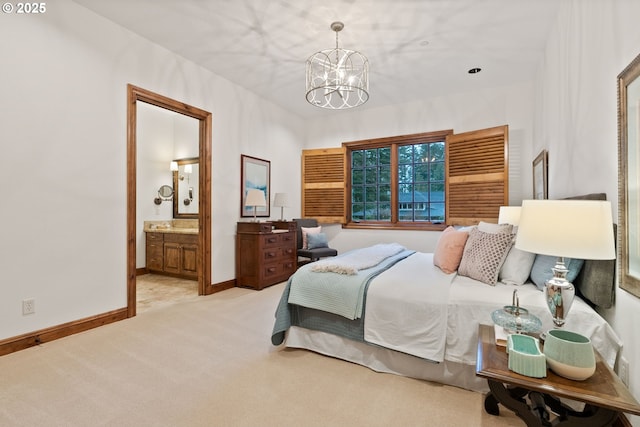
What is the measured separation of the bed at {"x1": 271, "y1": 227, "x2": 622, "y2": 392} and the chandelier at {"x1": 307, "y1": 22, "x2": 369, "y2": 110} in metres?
1.63

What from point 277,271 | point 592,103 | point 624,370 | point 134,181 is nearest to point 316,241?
point 277,271

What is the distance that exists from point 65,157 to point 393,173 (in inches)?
172

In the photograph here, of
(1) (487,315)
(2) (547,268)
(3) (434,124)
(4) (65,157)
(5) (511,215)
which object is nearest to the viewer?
(1) (487,315)

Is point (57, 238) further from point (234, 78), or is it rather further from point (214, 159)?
point (234, 78)

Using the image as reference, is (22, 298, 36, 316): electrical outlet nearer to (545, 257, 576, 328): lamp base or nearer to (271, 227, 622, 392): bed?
(271, 227, 622, 392): bed

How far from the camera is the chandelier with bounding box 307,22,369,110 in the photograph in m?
2.75

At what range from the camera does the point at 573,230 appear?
3.96 feet

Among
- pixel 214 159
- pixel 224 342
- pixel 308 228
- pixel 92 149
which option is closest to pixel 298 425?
pixel 224 342

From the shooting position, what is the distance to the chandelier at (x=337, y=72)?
2.75m

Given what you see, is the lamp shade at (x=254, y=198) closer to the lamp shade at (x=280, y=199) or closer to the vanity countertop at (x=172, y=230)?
the lamp shade at (x=280, y=199)

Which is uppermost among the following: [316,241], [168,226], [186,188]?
[186,188]

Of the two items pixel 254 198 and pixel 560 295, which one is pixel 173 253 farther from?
pixel 560 295

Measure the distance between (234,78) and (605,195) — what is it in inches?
162

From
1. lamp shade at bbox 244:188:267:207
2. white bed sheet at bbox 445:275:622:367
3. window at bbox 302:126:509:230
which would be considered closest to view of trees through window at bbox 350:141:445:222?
window at bbox 302:126:509:230
